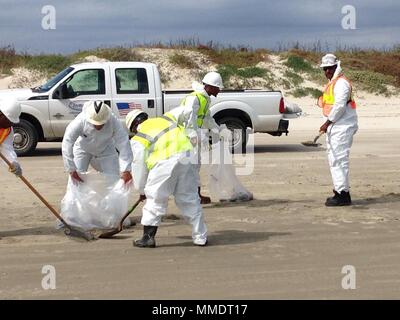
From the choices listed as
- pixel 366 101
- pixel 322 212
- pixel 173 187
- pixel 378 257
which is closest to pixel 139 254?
pixel 173 187

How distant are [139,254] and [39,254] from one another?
1001mm

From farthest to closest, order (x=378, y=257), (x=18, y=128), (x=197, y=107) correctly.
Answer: (x=18, y=128), (x=197, y=107), (x=378, y=257)

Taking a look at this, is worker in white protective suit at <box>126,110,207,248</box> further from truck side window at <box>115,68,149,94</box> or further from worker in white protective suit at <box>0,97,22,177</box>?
truck side window at <box>115,68,149,94</box>

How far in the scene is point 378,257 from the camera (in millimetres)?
8008

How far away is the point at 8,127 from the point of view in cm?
884

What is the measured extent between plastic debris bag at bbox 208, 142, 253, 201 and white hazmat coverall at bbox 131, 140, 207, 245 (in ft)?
9.28

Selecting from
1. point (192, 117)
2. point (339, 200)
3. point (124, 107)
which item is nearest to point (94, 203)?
point (192, 117)

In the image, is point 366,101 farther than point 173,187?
Yes

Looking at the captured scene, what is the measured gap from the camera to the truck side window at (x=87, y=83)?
1647 centimetres

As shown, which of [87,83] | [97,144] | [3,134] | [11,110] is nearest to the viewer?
[11,110]

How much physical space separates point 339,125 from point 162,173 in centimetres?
349

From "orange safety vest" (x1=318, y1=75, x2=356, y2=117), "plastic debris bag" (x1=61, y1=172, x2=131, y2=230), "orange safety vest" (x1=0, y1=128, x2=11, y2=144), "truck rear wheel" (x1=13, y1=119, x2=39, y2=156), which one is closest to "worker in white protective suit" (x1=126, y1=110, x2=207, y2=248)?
"plastic debris bag" (x1=61, y1=172, x2=131, y2=230)

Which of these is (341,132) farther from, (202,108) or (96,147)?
(96,147)
